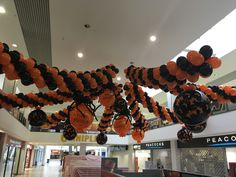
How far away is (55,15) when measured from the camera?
4480mm

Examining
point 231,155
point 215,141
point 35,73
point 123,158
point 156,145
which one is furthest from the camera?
point 123,158

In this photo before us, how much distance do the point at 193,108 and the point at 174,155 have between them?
9155 millimetres

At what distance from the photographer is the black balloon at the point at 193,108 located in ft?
8.12

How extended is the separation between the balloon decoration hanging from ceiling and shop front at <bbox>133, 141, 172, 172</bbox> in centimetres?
632

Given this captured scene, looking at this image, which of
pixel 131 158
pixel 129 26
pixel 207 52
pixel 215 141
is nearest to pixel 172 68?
pixel 207 52

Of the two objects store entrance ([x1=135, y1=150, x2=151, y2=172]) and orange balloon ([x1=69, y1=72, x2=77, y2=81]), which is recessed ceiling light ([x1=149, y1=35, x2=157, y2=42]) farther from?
store entrance ([x1=135, y1=150, x2=151, y2=172])

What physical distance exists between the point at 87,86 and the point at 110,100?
2.51 feet

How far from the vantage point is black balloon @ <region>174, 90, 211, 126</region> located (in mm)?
2475

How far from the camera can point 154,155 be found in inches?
529

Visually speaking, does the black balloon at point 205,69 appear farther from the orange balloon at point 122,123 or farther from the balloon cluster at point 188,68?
the orange balloon at point 122,123

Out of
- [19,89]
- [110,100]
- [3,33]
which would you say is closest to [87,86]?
[110,100]

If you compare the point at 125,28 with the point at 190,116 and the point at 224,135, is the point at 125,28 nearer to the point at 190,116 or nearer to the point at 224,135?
the point at 190,116

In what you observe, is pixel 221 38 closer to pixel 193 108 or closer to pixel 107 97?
pixel 107 97

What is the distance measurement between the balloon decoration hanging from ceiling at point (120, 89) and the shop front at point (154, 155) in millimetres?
6322
